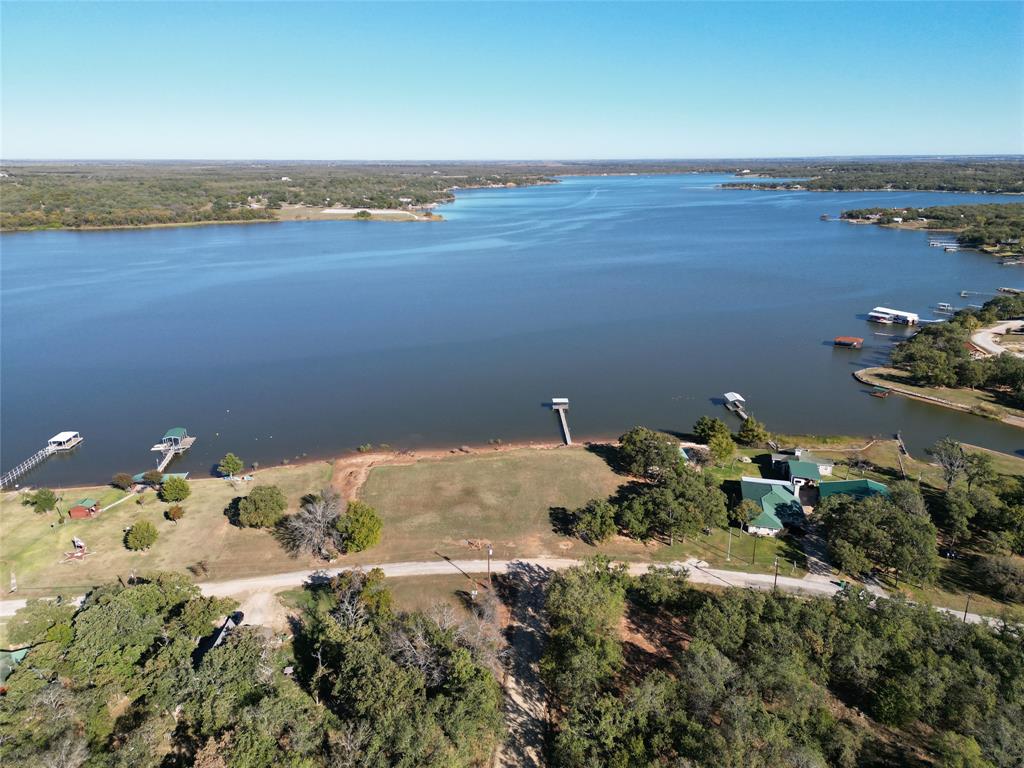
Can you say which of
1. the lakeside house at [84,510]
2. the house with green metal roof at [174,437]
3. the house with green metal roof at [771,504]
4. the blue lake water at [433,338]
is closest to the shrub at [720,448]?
the house with green metal roof at [771,504]

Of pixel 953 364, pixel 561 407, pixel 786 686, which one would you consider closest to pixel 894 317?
pixel 953 364

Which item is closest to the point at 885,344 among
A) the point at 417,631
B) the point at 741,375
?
the point at 741,375

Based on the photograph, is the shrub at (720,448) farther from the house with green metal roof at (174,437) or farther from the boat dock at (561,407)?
the house with green metal roof at (174,437)

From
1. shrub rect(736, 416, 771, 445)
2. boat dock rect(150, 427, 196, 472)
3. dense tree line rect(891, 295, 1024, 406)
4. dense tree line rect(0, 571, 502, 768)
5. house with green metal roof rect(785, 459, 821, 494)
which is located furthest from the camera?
dense tree line rect(891, 295, 1024, 406)

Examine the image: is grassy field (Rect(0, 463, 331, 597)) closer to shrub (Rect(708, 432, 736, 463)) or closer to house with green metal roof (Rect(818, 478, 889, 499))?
shrub (Rect(708, 432, 736, 463))

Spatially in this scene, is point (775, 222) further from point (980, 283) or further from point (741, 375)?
point (741, 375)

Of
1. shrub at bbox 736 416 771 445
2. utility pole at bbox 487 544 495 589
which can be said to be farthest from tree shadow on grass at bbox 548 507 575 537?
shrub at bbox 736 416 771 445
